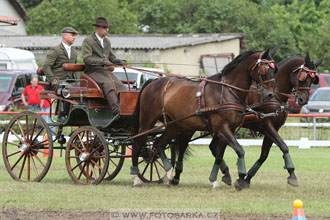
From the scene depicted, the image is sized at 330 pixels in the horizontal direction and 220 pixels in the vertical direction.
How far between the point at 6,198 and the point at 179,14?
39.4 meters

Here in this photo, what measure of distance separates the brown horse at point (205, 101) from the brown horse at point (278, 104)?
1.84ft

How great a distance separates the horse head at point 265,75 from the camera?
11.2 metres

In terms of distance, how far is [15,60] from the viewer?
2777cm

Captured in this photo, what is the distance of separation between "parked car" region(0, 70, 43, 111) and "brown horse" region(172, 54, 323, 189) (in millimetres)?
12437

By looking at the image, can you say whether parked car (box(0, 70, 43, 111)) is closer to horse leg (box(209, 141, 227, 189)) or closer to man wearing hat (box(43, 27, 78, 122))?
man wearing hat (box(43, 27, 78, 122))

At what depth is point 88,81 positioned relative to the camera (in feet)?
41.1

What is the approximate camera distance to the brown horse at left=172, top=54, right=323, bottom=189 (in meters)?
12.2

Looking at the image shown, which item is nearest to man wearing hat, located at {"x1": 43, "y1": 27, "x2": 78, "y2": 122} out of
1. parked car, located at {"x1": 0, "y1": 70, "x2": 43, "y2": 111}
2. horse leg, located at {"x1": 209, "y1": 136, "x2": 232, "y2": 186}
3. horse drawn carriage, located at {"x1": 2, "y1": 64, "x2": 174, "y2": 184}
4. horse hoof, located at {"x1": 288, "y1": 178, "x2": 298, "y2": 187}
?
horse drawn carriage, located at {"x1": 2, "y1": 64, "x2": 174, "y2": 184}

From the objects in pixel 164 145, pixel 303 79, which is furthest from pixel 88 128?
pixel 303 79

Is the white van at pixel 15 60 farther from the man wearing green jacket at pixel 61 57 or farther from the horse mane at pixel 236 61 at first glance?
the horse mane at pixel 236 61

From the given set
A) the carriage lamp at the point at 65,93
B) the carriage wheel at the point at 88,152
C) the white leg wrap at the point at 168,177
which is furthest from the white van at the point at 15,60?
the white leg wrap at the point at 168,177

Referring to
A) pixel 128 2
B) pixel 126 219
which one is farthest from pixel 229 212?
pixel 128 2

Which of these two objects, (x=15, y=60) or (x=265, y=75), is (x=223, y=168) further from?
(x=15, y=60)

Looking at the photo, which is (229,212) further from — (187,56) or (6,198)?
(187,56)
